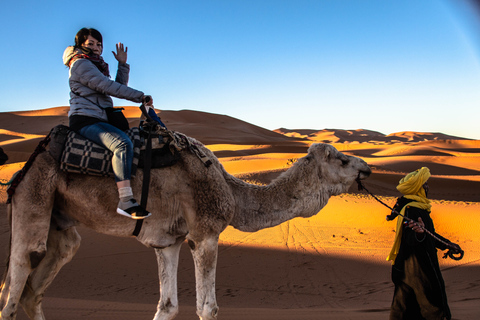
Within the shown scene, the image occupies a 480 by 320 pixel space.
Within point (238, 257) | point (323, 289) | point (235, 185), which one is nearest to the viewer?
point (235, 185)

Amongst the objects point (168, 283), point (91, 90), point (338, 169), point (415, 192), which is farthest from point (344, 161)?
point (91, 90)

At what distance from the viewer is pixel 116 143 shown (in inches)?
134

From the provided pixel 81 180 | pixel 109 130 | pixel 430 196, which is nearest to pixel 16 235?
pixel 81 180

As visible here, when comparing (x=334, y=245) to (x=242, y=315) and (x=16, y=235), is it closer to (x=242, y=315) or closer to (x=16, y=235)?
(x=242, y=315)

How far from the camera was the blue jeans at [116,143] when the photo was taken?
10.9 feet

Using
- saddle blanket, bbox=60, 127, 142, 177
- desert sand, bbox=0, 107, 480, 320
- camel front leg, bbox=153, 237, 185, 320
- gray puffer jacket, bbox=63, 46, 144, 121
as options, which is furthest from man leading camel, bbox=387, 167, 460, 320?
gray puffer jacket, bbox=63, 46, 144, 121

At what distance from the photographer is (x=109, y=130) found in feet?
11.5

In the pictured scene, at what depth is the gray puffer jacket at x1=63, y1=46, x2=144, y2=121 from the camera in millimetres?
3465

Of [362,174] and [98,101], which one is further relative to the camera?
[362,174]

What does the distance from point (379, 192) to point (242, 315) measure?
13618 millimetres

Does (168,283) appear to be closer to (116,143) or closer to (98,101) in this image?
(116,143)

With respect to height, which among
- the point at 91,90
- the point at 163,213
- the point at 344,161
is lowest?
the point at 163,213

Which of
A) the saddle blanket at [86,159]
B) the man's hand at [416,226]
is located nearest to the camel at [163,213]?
the saddle blanket at [86,159]

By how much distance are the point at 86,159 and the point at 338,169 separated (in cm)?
266
